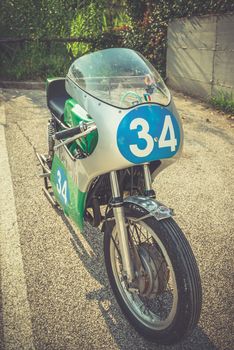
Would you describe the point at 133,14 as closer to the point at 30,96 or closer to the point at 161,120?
the point at 30,96

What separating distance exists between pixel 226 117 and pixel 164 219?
4.82 m

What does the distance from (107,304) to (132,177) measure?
0.88 meters

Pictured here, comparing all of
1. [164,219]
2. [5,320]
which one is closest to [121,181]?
[164,219]

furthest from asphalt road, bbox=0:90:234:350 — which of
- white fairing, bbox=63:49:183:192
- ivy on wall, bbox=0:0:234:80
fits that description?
ivy on wall, bbox=0:0:234:80

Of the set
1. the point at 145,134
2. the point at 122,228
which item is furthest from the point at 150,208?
the point at 145,134

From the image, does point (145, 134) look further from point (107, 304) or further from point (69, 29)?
point (69, 29)

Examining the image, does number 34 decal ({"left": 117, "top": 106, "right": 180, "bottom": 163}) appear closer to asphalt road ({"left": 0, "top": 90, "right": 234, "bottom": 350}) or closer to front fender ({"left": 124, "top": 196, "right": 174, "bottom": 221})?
front fender ({"left": 124, "top": 196, "right": 174, "bottom": 221})

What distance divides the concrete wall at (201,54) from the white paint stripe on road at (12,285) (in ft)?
15.6

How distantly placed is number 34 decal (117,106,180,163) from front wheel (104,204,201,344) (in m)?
0.32

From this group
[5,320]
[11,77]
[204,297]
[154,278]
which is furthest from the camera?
[11,77]

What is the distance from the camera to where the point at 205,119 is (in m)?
6.06

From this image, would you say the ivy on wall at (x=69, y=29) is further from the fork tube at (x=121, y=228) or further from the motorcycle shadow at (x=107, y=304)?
the fork tube at (x=121, y=228)

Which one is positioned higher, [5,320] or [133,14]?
[133,14]

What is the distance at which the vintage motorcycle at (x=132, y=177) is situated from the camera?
1790 millimetres
